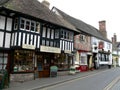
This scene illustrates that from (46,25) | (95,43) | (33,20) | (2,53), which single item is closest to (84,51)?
(95,43)

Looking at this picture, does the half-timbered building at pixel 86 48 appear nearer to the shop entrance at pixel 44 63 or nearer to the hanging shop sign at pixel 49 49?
the shop entrance at pixel 44 63

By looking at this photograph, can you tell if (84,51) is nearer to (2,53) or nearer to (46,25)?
(46,25)

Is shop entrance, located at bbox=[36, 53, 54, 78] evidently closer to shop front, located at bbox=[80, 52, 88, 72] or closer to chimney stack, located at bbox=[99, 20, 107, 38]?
shop front, located at bbox=[80, 52, 88, 72]

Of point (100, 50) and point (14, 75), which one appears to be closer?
point (14, 75)

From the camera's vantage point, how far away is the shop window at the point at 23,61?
16341 mm

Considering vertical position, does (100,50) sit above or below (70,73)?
above

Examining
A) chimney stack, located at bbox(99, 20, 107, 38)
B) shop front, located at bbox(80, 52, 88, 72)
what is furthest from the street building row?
chimney stack, located at bbox(99, 20, 107, 38)

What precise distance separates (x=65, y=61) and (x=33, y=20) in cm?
818

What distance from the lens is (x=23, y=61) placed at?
17125 mm

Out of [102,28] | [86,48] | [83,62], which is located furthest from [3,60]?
[102,28]

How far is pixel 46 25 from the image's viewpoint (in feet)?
64.3

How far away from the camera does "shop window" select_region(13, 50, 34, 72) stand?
53.6ft

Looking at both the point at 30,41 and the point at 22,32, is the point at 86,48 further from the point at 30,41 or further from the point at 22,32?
the point at 22,32

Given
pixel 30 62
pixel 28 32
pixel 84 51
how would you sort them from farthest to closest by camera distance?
pixel 84 51
pixel 30 62
pixel 28 32
